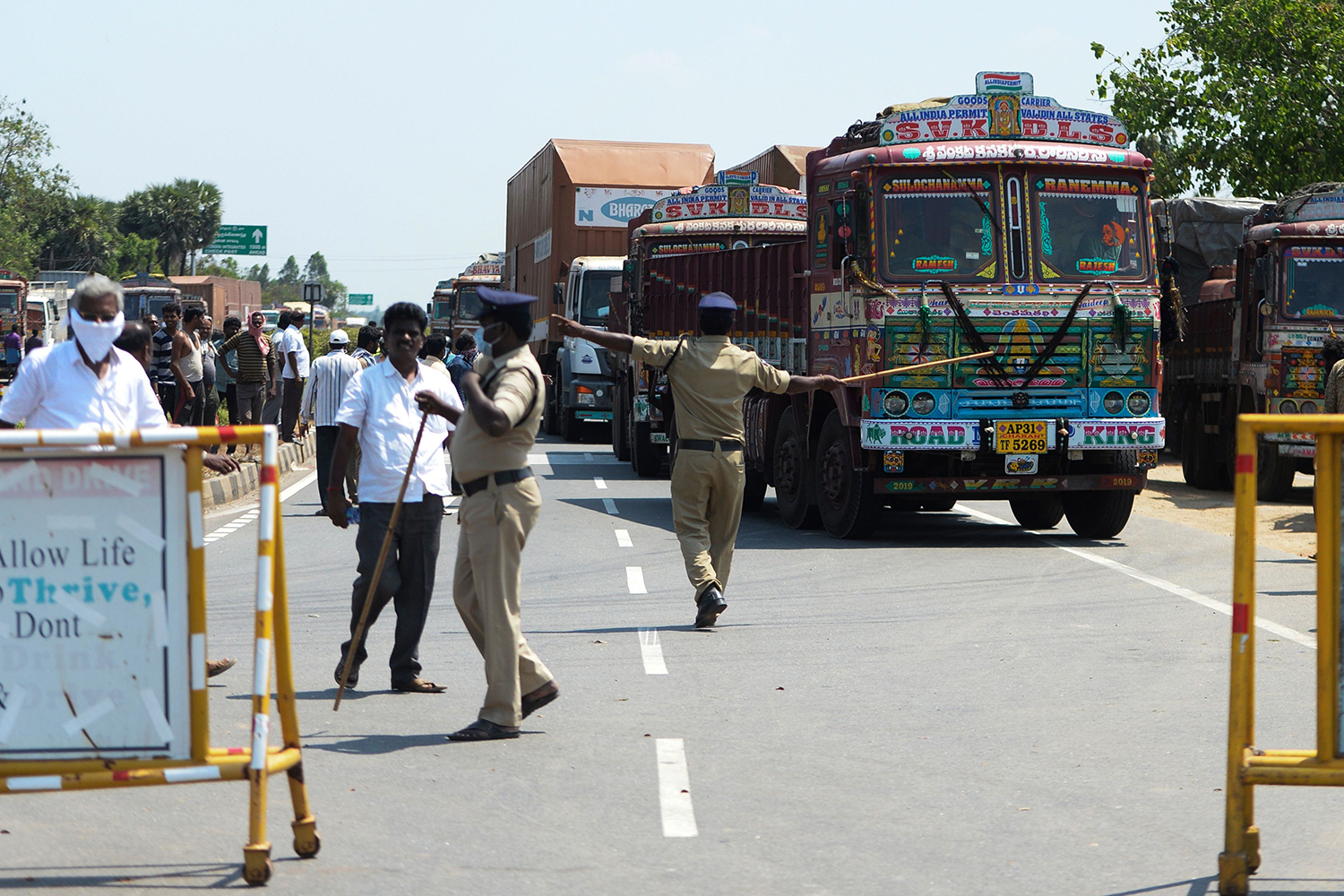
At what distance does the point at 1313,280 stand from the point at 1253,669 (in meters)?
14.3

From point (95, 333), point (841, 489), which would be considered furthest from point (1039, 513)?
point (95, 333)

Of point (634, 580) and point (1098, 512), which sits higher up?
point (1098, 512)

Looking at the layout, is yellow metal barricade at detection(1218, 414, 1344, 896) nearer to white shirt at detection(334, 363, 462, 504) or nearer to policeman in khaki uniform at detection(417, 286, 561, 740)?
policeman in khaki uniform at detection(417, 286, 561, 740)

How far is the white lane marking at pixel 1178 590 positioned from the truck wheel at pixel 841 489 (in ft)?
5.23

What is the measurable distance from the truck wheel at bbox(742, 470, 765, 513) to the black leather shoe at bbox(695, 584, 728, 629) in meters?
6.48

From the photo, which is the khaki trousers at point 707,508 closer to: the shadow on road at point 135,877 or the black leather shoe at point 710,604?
the black leather shoe at point 710,604

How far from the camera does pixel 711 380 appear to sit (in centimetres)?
934

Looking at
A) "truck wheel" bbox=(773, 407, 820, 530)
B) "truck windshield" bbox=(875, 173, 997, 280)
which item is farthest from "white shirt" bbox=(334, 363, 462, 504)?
"truck wheel" bbox=(773, 407, 820, 530)

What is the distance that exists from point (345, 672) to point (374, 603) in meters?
0.42

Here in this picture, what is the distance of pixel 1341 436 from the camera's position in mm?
4844

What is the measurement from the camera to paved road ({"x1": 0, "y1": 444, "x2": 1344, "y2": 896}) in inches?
197

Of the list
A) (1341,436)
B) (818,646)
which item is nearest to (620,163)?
(818,646)

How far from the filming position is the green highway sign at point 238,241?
239 feet

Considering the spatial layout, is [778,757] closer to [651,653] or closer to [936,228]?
[651,653]
